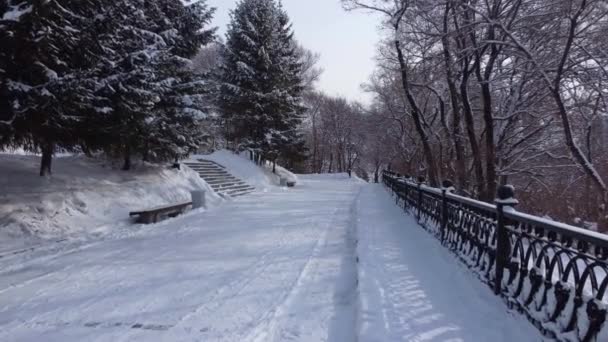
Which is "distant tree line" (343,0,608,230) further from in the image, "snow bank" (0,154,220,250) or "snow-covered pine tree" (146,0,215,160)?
"snow bank" (0,154,220,250)

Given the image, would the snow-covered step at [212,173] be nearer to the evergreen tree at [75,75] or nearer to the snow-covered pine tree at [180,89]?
the snow-covered pine tree at [180,89]

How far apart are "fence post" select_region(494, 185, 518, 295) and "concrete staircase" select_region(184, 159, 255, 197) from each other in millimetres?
13509

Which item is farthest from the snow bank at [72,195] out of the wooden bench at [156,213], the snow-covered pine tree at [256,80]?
the snow-covered pine tree at [256,80]

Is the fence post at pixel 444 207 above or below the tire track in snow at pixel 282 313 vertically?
above

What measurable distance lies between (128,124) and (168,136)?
3749mm

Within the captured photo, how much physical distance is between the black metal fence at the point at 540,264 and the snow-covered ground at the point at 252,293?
24 cm

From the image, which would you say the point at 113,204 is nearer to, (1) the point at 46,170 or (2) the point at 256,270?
(1) the point at 46,170

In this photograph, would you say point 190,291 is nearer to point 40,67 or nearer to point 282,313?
point 282,313

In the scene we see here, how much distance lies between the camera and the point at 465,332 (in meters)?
3.60

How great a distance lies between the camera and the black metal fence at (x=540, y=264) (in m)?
2.78

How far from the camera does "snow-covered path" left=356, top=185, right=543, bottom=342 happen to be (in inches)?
140

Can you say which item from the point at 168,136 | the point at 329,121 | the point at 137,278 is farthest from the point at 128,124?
the point at 329,121

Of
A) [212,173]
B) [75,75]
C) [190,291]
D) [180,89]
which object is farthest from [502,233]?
[212,173]

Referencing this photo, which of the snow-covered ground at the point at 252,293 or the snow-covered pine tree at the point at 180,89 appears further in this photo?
the snow-covered pine tree at the point at 180,89
